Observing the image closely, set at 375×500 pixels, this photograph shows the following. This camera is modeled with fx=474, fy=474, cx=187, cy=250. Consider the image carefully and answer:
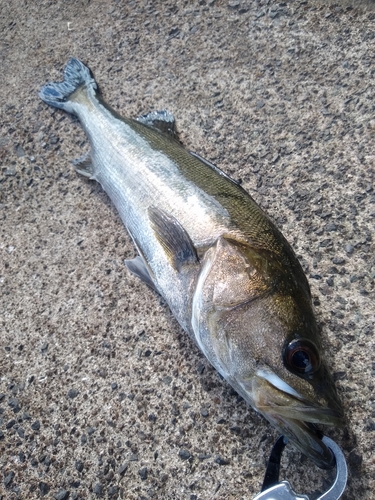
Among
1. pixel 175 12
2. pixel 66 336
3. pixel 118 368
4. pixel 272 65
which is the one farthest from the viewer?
pixel 175 12

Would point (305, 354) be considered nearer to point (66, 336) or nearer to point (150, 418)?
point (150, 418)

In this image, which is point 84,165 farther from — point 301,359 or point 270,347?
point 301,359

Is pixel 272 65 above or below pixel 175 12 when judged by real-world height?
below

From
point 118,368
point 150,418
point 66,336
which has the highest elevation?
point 66,336

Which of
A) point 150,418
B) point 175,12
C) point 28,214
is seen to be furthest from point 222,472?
point 175,12

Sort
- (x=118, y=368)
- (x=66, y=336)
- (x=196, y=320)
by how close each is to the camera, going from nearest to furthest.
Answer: (x=196, y=320) → (x=118, y=368) → (x=66, y=336)
